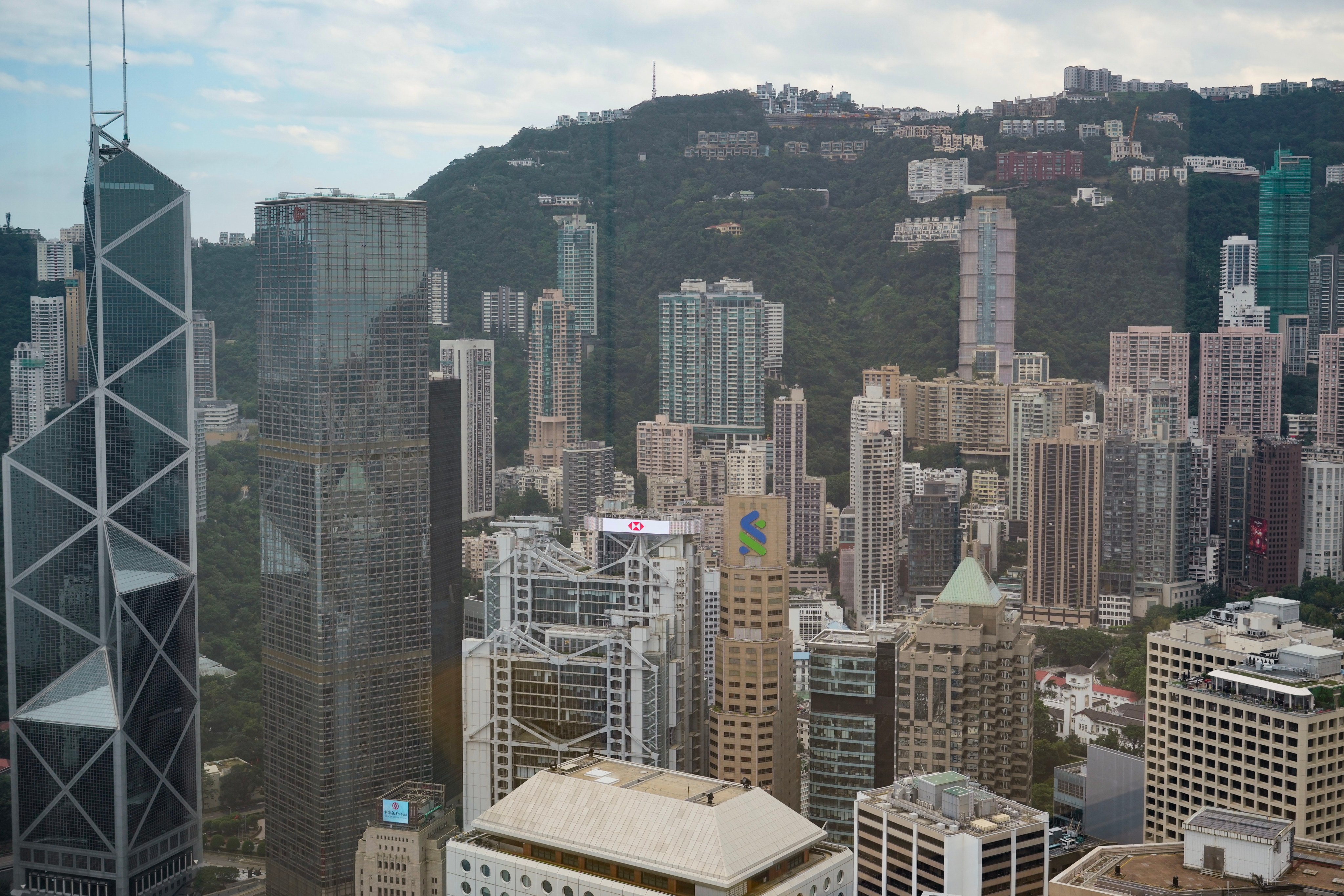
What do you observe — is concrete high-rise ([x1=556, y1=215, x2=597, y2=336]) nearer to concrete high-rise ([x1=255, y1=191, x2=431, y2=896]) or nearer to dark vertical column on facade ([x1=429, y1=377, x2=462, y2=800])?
dark vertical column on facade ([x1=429, y1=377, x2=462, y2=800])

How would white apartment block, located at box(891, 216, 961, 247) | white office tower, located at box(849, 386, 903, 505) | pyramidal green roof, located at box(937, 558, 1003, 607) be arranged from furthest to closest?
white apartment block, located at box(891, 216, 961, 247), white office tower, located at box(849, 386, 903, 505), pyramidal green roof, located at box(937, 558, 1003, 607)

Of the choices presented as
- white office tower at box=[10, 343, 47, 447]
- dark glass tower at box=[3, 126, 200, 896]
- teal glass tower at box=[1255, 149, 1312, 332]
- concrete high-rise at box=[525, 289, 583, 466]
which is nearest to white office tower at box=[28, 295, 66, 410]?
white office tower at box=[10, 343, 47, 447]

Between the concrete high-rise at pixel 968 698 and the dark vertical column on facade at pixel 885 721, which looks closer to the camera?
the concrete high-rise at pixel 968 698

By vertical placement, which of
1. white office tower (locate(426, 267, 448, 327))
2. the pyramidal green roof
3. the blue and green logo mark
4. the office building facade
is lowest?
the office building facade

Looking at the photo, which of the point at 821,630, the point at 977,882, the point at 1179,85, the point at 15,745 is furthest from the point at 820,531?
the point at 977,882

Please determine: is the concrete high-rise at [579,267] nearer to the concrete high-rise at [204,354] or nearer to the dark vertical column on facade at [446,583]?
the dark vertical column on facade at [446,583]

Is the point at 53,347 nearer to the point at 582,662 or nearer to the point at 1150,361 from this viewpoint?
the point at 582,662

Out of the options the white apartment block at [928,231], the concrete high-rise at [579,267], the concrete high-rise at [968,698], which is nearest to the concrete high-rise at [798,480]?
the concrete high-rise at [579,267]

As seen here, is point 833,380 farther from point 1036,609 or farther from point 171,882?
point 171,882
